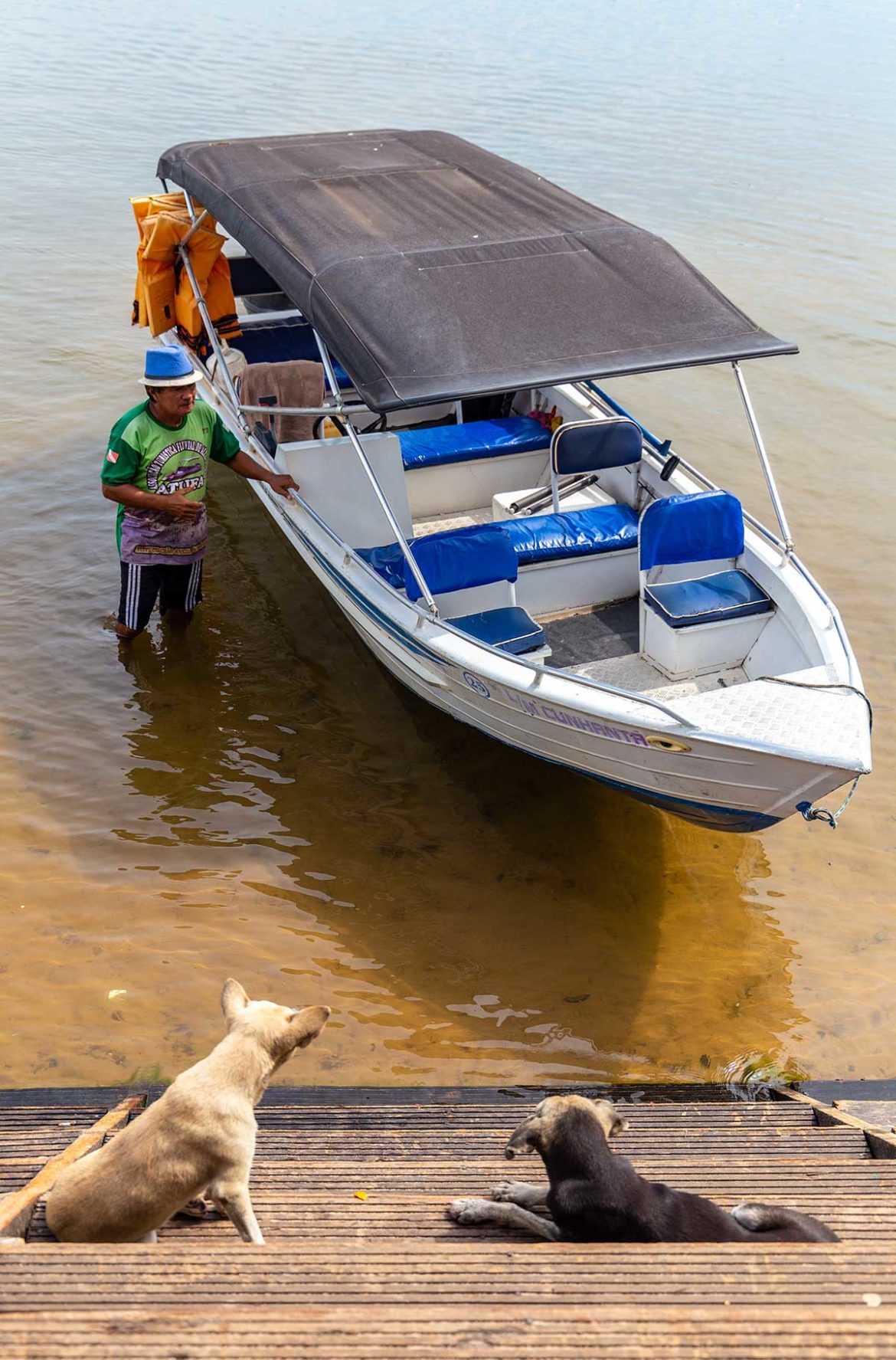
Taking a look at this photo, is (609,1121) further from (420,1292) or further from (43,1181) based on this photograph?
(43,1181)

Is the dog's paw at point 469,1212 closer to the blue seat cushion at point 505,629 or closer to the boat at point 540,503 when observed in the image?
the boat at point 540,503

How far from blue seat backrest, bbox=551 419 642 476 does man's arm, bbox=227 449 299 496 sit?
1.75 metres

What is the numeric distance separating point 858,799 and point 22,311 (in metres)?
11.0

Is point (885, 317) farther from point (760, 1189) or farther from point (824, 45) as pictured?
point (824, 45)

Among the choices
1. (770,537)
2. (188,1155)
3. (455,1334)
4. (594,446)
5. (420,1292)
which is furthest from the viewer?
(594,446)

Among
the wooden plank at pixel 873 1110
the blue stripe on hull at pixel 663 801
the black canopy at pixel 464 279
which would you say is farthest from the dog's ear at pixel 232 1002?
the black canopy at pixel 464 279

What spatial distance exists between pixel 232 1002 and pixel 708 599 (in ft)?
13.1

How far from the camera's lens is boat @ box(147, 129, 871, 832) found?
17.3 ft

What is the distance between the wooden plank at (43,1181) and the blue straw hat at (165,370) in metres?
3.77

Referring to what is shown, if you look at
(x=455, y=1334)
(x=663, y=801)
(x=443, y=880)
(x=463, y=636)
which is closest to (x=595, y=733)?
(x=663, y=801)

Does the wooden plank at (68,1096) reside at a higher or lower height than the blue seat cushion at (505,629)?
lower

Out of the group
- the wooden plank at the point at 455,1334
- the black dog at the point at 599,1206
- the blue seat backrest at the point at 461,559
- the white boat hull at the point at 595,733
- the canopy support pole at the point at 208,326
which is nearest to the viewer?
the wooden plank at the point at 455,1334

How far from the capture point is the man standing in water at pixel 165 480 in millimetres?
6012

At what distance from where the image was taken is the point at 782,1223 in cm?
277
